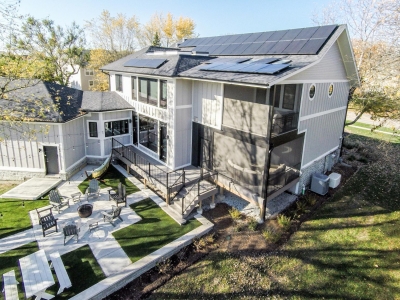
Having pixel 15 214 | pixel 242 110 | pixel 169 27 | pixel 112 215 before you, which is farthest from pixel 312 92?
pixel 169 27

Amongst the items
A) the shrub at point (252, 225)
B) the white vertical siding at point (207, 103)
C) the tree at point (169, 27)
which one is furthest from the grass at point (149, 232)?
the tree at point (169, 27)

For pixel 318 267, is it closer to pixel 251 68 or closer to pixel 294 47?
pixel 251 68

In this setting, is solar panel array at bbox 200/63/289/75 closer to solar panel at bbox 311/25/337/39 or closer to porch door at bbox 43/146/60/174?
solar panel at bbox 311/25/337/39

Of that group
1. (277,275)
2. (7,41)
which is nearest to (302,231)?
(277,275)

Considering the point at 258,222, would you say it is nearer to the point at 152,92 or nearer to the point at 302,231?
the point at 302,231

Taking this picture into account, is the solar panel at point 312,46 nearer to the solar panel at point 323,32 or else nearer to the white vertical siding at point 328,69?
the solar panel at point 323,32
